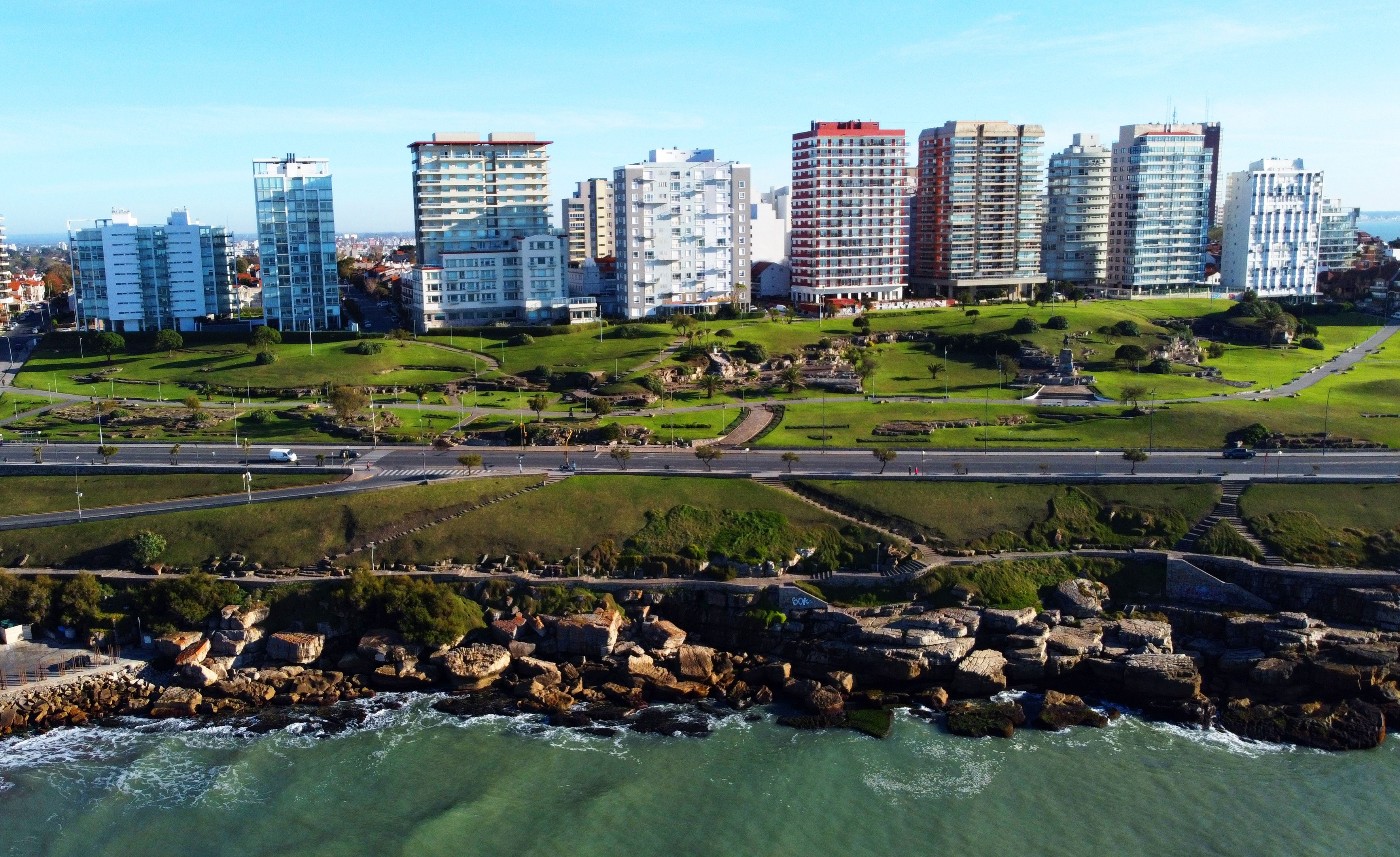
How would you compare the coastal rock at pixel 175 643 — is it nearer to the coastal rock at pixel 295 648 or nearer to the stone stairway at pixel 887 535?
the coastal rock at pixel 295 648

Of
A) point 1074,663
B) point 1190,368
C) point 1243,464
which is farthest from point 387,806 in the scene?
point 1190,368

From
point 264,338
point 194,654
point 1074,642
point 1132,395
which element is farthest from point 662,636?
point 264,338

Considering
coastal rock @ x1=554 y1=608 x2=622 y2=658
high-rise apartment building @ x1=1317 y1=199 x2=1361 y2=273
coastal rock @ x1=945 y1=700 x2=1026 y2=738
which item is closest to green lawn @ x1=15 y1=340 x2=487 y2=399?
coastal rock @ x1=554 y1=608 x2=622 y2=658

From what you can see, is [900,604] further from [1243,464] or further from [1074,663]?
[1243,464]

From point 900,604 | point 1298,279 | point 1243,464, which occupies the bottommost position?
point 900,604

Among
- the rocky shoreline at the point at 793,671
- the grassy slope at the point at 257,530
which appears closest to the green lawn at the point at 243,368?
the grassy slope at the point at 257,530

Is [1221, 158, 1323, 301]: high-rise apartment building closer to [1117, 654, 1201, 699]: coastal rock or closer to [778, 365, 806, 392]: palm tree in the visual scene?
[778, 365, 806, 392]: palm tree
